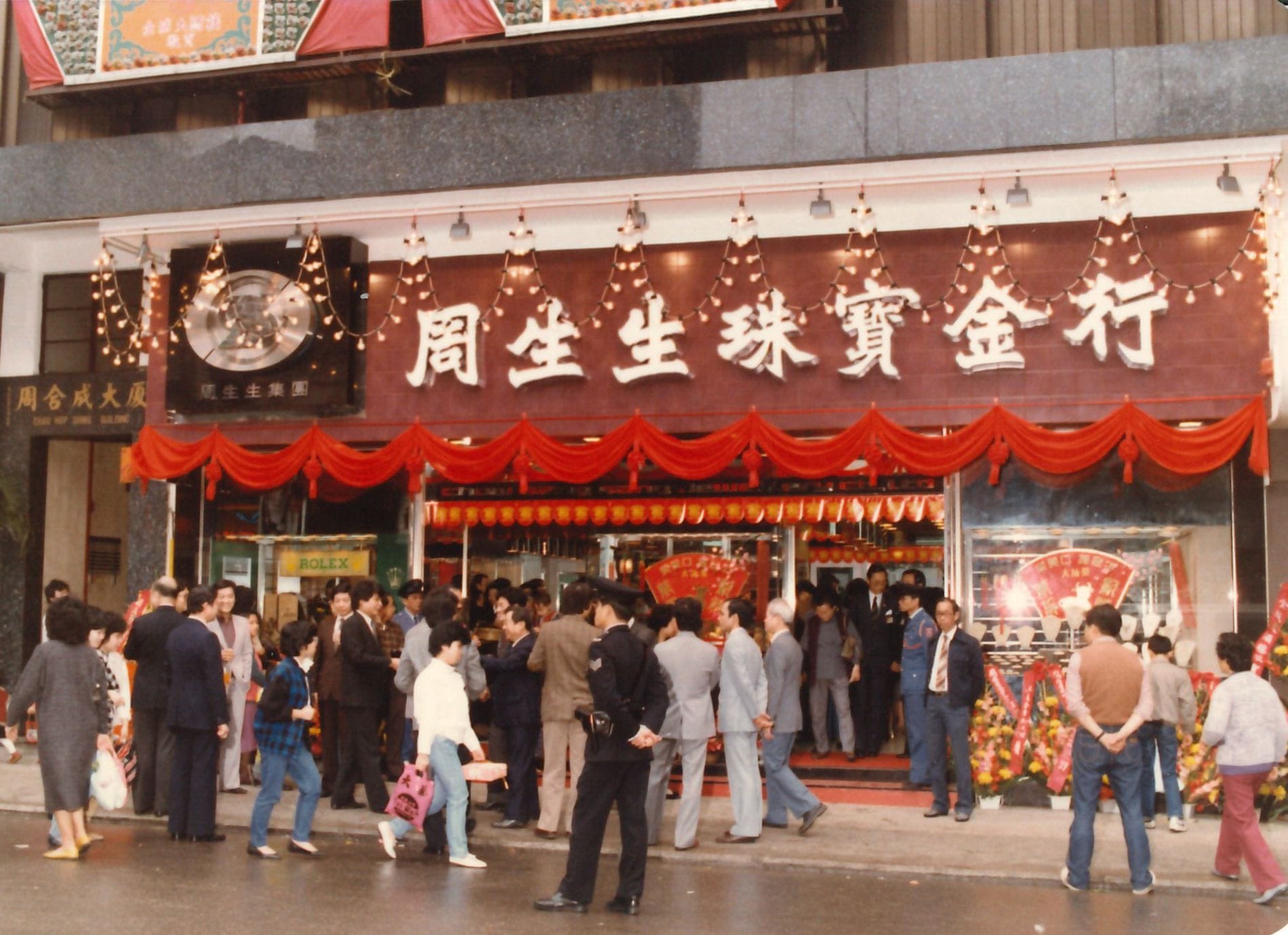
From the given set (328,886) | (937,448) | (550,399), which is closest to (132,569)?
(550,399)

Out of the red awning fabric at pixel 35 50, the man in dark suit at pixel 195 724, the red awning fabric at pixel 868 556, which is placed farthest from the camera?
the red awning fabric at pixel 868 556

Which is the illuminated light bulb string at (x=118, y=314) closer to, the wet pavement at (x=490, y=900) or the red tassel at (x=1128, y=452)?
the wet pavement at (x=490, y=900)

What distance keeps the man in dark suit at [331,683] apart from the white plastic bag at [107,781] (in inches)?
76.5

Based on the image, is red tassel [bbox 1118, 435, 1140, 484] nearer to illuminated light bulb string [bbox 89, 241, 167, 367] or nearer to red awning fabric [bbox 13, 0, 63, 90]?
illuminated light bulb string [bbox 89, 241, 167, 367]

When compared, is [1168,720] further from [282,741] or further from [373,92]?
[373,92]

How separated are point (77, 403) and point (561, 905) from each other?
32.9 ft

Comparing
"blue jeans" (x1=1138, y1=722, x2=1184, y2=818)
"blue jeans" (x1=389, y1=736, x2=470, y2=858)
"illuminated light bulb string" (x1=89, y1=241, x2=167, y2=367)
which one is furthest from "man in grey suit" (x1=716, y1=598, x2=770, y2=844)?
"illuminated light bulb string" (x1=89, y1=241, x2=167, y2=367)

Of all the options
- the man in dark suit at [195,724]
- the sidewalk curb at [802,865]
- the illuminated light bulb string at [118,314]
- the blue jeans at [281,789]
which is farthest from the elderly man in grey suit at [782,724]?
the illuminated light bulb string at [118,314]

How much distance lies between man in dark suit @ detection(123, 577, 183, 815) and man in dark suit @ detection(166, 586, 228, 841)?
0.75 m

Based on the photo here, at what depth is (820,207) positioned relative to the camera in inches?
456

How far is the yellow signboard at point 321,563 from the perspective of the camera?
1462 cm

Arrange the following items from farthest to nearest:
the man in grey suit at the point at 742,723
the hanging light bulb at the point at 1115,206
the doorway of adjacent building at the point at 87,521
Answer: the doorway of adjacent building at the point at 87,521, the hanging light bulb at the point at 1115,206, the man in grey suit at the point at 742,723

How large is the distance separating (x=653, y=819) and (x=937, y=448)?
13.5 feet

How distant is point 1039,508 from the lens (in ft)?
40.6
